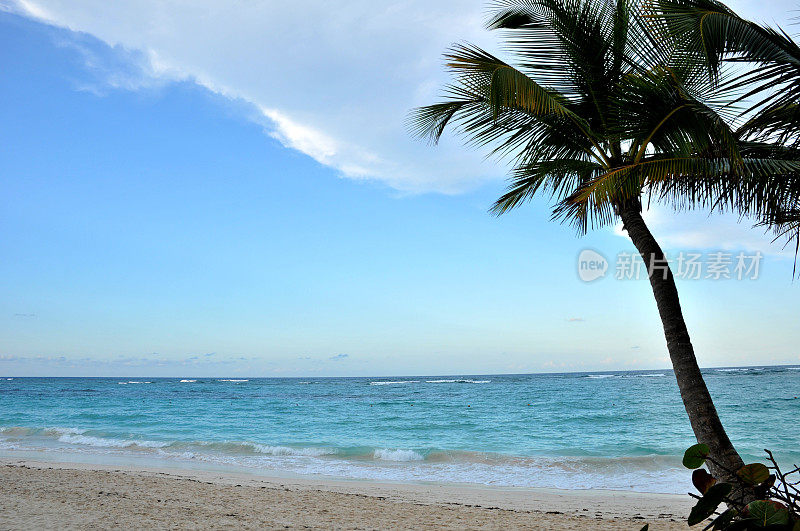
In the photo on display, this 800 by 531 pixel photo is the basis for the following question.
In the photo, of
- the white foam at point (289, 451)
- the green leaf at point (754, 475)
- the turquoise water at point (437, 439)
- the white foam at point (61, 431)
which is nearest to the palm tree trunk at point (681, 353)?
the green leaf at point (754, 475)

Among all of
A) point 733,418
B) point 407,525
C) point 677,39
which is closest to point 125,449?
point 407,525

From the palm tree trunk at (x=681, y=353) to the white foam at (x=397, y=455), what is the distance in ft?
29.7

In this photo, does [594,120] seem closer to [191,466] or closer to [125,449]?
[191,466]

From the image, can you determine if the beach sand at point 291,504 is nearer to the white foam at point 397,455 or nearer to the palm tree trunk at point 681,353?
the palm tree trunk at point 681,353

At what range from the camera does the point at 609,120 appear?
5.32 meters

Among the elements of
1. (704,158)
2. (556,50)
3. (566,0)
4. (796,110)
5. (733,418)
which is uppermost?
(566,0)

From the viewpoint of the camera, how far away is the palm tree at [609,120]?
4801 mm

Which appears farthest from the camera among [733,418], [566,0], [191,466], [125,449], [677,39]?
[733,418]

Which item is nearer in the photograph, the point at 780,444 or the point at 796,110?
the point at 796,110

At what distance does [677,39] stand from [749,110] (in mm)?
936

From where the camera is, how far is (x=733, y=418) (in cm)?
2105

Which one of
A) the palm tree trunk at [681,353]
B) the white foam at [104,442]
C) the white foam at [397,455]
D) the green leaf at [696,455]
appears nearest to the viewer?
the green leaf at [696,455]

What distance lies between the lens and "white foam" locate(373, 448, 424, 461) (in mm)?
13258

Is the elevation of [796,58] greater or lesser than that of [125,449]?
greater
